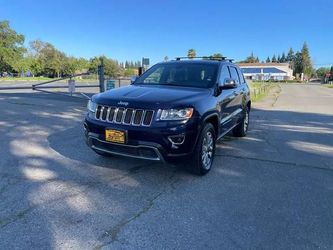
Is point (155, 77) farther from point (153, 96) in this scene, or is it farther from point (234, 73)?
point (234, 73)

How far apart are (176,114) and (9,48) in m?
75.5

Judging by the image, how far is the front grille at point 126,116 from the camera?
15.6 ft

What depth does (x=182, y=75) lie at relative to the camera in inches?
249

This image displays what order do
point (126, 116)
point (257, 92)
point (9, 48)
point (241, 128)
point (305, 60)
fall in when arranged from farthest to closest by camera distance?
point (305, 60)
point (9, 48)
point (257, 92)
point (241, 128)
point (126, 116)

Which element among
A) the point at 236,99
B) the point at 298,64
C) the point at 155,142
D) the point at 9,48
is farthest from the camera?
the point at 298,64

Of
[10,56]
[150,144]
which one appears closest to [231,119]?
[150,144]

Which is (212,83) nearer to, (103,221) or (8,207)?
(103,221)

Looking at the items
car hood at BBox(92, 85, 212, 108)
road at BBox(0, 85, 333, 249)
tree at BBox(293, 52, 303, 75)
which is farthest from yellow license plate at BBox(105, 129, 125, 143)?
tree at BBox(293, 52, 303, 75)

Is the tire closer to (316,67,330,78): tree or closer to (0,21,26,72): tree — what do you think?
(0,21,26,72): tree

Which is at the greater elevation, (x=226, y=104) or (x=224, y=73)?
(x=224, y=73)

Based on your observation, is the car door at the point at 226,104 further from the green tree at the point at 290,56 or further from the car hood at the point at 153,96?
the green tree at the point at 290,56

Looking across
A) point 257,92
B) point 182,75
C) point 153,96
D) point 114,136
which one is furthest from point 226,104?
point 257,92

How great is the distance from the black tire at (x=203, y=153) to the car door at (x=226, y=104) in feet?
1.96

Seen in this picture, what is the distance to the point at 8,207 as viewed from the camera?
3967 millimetres
